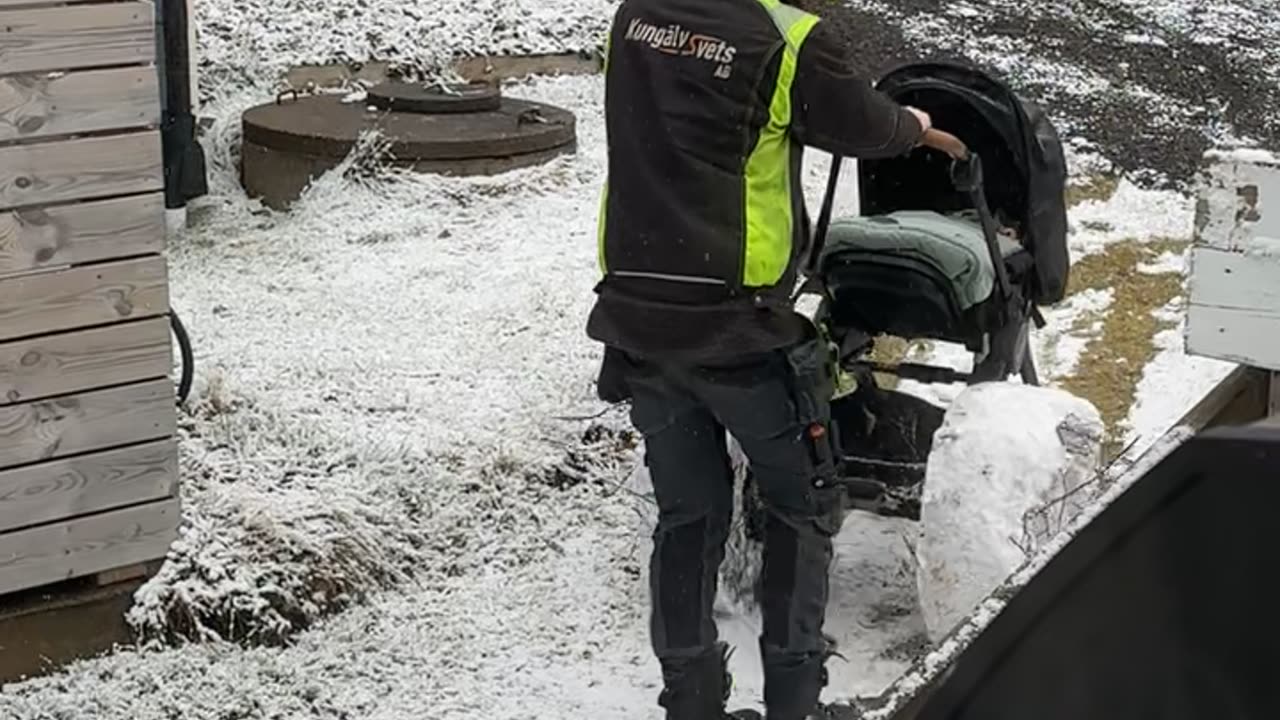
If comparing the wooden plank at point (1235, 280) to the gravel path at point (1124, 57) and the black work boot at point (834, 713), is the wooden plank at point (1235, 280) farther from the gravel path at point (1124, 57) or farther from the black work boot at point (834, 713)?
the gravel path at point (1124, 57)

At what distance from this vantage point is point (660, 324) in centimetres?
385

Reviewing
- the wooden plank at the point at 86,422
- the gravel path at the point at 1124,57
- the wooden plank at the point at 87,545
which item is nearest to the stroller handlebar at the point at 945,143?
the wooden plank at the point at 86,422

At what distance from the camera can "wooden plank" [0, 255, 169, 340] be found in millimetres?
4359

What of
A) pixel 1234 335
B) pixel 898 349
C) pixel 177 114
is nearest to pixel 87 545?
pixel 1234 335

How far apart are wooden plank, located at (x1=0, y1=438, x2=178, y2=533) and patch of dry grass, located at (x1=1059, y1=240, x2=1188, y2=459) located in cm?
300

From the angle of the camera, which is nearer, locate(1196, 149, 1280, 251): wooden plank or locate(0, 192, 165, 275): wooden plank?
locate(1196, 149, 1280, 251): wooden plank

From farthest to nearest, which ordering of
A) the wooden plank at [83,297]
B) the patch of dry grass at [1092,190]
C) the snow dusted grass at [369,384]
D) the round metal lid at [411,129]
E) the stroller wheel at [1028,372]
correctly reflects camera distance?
1. the patch of dry grass at [1092,190]
2. the round metal lid at [411,129]
3. the stroller wheel at [1028,372]
4. the snow dusted grass at [369,384]
5. the wooden plank at [83,297]

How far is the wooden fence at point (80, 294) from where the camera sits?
432 centimetres

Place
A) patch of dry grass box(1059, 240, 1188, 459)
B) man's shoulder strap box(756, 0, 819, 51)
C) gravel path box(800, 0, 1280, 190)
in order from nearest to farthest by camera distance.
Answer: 1. man's shoulder strap box(756, 0, 819, 51)
2. patch of dry grass box(1059, 240, 1188, 459)
3. gravel path box(800, 0, 1280, 190)

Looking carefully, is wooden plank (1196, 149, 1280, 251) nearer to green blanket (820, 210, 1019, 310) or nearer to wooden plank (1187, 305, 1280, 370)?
wooden plank (1187, 305, 1280, 370)

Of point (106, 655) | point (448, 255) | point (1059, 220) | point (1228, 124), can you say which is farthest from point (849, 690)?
point (1228, 124)

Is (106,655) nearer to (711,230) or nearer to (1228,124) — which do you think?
(711,230)

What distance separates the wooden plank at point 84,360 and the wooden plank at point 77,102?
1.67 ft

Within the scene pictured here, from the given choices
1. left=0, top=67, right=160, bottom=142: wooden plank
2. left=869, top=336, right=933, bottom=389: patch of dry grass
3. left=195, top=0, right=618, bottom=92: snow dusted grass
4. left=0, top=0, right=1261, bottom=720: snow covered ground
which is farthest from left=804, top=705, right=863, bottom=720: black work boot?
left=195, top=0, right=618, bottom=92: snow dusted grass
